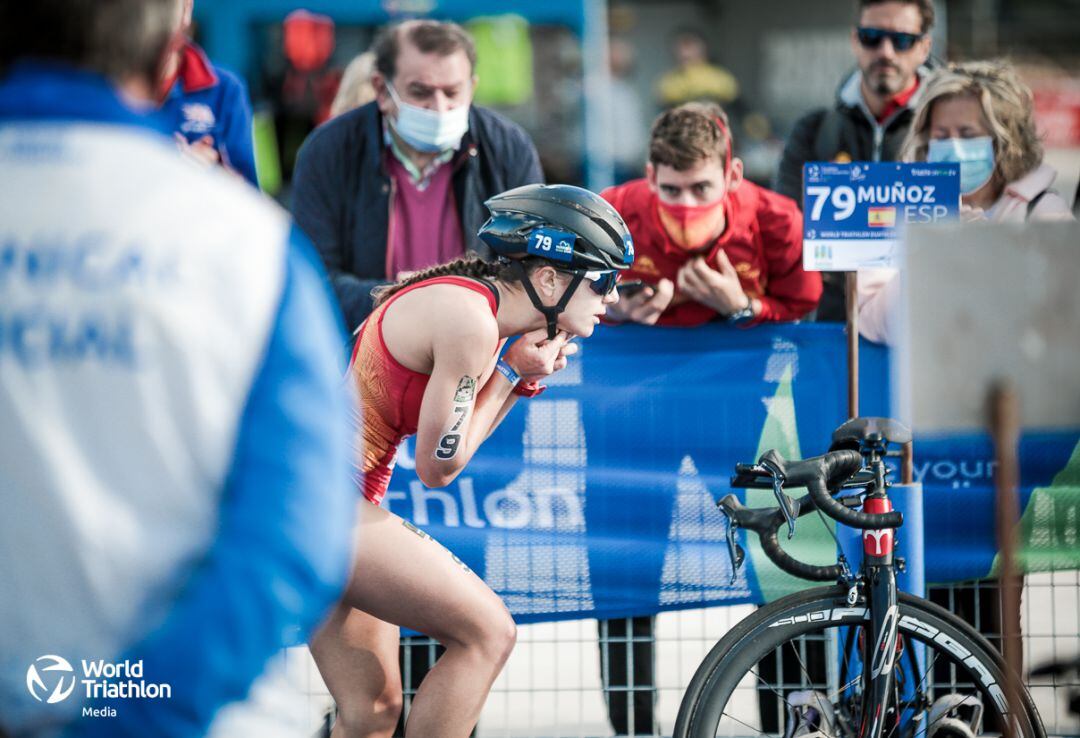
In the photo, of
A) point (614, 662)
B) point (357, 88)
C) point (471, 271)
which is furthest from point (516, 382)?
point (357, 88)

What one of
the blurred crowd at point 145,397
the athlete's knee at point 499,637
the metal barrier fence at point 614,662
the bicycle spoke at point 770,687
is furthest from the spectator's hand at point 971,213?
the blurred crowd at point 145,397

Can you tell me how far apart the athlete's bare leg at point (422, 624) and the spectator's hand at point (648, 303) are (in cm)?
144

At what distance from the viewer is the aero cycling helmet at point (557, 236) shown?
3688 mm

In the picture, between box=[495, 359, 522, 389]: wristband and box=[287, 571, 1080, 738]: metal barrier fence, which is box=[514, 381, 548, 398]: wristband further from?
box=[287, 571, 1080, 738]: metal barrier fence

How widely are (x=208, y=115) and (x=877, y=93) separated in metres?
2.51

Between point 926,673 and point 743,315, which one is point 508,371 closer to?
point 743,315

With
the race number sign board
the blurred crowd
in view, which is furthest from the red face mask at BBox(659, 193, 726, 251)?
the blurred crowd

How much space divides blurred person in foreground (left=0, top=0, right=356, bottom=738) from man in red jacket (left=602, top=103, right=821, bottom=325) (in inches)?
122

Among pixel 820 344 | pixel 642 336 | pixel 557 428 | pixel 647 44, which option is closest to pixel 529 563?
pixel 557 428

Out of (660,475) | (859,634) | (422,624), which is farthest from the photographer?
(660,475)

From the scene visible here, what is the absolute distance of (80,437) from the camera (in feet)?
5.26

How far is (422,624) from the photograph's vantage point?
134 inches

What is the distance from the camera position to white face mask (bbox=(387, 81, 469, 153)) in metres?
5.29

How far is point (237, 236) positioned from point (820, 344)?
3222 millimetres
